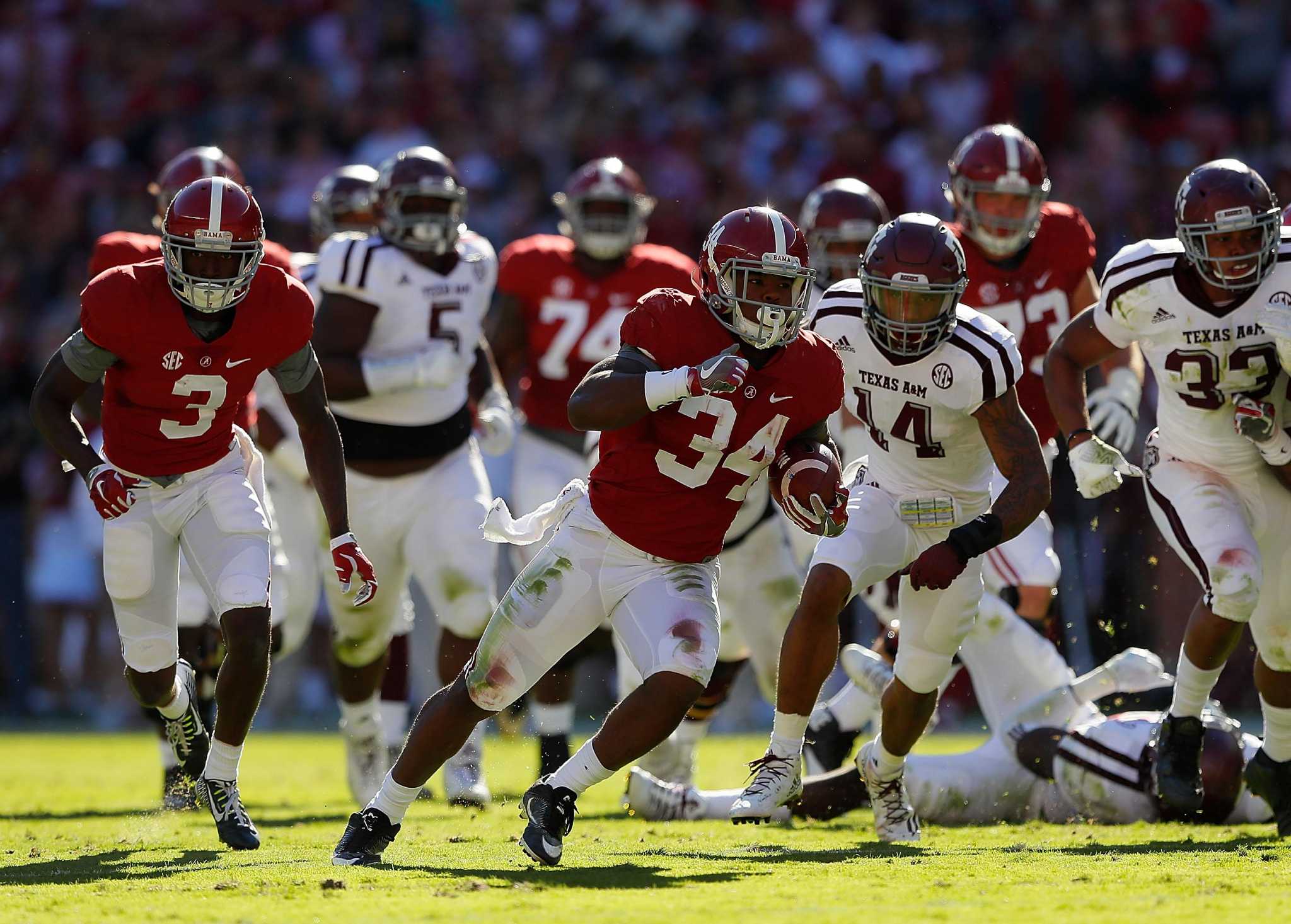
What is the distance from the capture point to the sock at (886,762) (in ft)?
18.9

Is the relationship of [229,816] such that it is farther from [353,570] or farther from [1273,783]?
[1273,783]

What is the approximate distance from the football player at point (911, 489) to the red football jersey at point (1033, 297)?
44.1 inches

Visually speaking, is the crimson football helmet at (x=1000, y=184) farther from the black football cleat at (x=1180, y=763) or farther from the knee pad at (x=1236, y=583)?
the black football cleat at (x=1180, y=763)

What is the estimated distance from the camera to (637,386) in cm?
474

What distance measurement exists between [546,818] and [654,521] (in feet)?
2.70

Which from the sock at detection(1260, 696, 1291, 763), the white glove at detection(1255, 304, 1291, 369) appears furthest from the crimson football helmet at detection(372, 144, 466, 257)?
the sock at detection(1260, 696, 1291, 763)

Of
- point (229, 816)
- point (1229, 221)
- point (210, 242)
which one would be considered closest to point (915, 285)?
point (1229, 221)

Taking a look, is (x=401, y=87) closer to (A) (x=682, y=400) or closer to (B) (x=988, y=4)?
(B) (x=988, y=4)

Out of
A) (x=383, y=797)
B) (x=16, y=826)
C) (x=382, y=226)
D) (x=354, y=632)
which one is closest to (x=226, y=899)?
(x=383, y=797)

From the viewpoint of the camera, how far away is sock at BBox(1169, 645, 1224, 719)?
226 inches

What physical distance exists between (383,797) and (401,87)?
9.12m

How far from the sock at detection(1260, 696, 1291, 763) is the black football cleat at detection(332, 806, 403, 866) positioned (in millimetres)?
2720

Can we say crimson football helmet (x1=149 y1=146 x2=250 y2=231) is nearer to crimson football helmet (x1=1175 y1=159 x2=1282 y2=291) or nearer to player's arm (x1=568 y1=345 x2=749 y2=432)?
player's arm (x1=568 y1=345 x2=749 y2=432)

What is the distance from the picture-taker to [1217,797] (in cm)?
607
